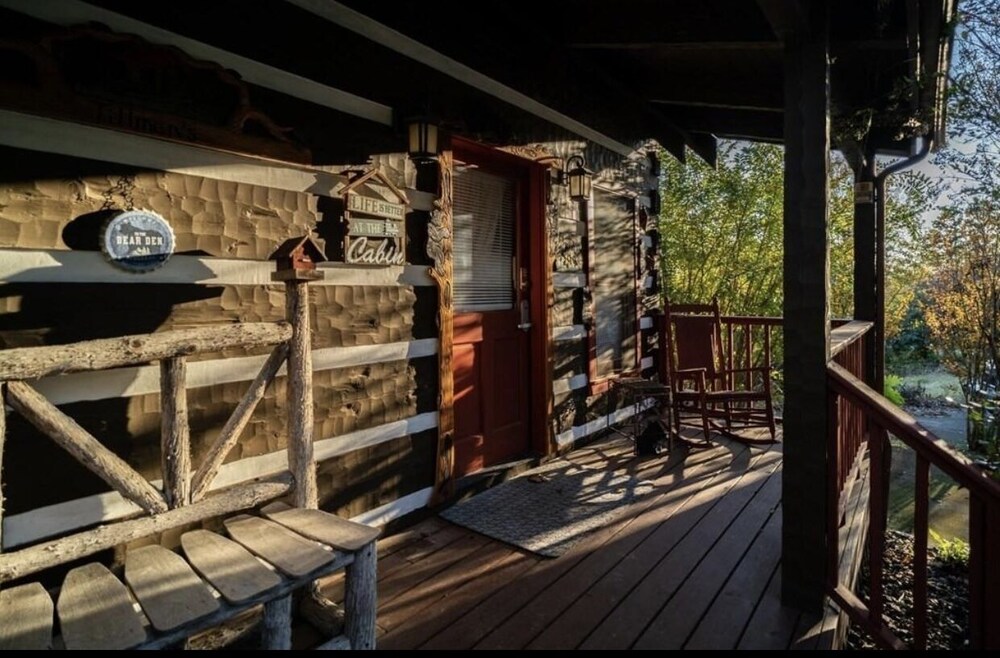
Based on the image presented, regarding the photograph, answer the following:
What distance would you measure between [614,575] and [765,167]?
5.61 metres

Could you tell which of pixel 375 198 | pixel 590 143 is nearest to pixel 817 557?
pixel 375 198

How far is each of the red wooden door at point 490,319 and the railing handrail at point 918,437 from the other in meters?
1.85

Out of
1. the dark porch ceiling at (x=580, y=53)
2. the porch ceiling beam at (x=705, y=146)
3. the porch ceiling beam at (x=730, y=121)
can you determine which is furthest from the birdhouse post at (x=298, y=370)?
the porch ceiling beam at (x=705, y=146)

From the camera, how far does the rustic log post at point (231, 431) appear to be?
1.70m

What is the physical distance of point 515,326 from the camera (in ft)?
11.7

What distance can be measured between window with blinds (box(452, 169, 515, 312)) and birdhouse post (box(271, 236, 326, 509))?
1297 mm

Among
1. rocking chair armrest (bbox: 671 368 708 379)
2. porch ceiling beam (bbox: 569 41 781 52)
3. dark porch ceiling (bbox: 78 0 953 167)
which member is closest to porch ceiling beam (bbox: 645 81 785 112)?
dark porch ceiling (bbox: 78 0 953 167)

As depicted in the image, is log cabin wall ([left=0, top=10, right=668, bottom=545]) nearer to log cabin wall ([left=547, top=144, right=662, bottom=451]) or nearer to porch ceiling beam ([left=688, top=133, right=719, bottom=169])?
log cabin wall ([left=547, top=144, right=662, bottom=451])

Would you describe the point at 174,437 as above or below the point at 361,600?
above

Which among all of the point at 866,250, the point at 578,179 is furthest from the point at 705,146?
the point at 578,179

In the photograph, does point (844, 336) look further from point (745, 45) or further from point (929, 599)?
point (929, 599)

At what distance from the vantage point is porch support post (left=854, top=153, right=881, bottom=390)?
374cm

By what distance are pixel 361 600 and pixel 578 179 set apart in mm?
3000

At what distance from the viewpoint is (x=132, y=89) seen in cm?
177
